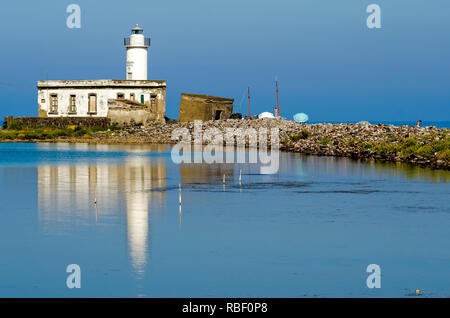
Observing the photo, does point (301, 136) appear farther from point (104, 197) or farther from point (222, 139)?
point (104, 197)

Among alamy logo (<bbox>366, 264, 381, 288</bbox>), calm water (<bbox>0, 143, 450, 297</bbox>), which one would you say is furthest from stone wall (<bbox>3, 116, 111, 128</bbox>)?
alamy logo (<bbox>366, 264, 381, 288</bbox>)

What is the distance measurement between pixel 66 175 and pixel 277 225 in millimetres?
11793

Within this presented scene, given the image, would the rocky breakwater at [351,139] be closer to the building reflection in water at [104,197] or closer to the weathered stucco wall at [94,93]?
the weathered stucco wall at [94,93]

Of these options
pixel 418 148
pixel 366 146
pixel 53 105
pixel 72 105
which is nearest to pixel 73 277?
pixel 418 148

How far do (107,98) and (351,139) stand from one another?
22.6 meters

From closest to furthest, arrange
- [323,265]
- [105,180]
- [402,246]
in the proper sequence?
[323,265] → [402,246] → [105,180]

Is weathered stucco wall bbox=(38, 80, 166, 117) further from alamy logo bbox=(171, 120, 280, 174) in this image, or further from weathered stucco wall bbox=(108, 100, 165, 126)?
alamy logo bbox=(171, 120, 280, 174)

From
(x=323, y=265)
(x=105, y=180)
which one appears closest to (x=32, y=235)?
(x=323, y=265)

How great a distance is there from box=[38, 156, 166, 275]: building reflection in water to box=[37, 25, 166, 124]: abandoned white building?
26062mm

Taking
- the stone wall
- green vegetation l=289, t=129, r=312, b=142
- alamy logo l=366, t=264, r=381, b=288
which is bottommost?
alamy logo l=366, t=264, r=381, b=288

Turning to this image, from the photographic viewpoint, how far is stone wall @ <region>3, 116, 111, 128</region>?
53.5m
